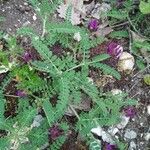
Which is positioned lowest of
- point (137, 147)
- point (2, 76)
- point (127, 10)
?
point (137, 147)

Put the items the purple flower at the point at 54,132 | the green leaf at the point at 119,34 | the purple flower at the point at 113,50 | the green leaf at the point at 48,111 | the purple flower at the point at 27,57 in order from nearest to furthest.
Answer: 1. the green leaf at the point at 48,111
2. the purple flower at the point at 54,132
3. the purple flower at the point at 27,57
4. the purple flower at the point at 113,50
5. the green leaf at the point at 119,34

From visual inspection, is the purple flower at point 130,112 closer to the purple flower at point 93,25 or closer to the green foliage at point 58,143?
the green foliage at point 58,143

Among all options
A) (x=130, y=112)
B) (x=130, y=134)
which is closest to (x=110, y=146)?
(x=130, y=134)

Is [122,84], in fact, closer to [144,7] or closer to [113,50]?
[113,50]

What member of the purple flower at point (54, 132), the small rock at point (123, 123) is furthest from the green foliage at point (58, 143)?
the small rock at point (123, 123)

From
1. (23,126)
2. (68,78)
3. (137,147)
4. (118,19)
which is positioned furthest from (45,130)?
(118,19)

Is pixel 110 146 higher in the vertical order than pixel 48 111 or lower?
lower

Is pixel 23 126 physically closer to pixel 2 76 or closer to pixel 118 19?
pixel 2 76

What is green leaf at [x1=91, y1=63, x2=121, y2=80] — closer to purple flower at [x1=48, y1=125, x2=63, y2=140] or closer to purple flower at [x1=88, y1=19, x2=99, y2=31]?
purple flower at [x1=88, y1=19, x2=99, y2=31]
